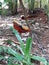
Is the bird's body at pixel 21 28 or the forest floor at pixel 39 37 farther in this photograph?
the bird's body at pixel 21 28

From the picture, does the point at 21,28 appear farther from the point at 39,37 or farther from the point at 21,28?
the point at 39,37

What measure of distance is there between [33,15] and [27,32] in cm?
127

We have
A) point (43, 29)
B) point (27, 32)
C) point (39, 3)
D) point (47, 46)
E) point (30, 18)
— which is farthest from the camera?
point (39, 3)

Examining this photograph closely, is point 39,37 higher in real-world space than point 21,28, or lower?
lower

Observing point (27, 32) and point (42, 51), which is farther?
point (27, 32)

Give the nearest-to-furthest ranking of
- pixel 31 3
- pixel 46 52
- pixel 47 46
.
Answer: pixel 46 52, pixel 47 46, pixel 31 3

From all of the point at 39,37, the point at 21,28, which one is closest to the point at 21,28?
the point at 21,28

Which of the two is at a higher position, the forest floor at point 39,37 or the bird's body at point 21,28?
the bird's body at point 21,28

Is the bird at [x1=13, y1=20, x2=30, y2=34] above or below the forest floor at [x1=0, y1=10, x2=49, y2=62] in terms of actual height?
above

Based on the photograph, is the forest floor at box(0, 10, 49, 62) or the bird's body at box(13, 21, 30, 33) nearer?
the forest floor at box(0, 10, 49, 62)

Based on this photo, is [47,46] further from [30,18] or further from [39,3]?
[39,3]

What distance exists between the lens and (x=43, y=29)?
349 cm

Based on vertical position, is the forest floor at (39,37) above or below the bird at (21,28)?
below

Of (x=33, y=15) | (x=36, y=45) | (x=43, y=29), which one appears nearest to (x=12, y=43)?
(x=36, y=45)
